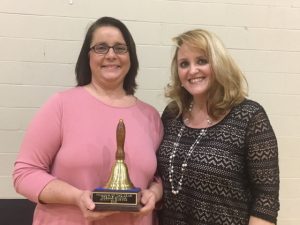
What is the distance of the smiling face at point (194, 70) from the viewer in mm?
1603

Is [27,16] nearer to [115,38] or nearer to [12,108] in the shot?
[12,108]

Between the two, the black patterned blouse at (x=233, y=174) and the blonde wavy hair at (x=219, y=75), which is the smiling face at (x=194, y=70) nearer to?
the blonde wavy hair at (x=219, y=75)

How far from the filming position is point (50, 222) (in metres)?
1.54

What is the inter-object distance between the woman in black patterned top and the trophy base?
292 millimetres

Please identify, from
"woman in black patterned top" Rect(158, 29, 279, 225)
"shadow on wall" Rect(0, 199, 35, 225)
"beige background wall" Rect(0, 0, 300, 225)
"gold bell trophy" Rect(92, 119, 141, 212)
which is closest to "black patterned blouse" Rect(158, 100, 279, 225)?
"woman in black patterned top" Rect(158, 29, 279, 225)

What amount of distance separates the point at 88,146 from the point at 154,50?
89 centimetres

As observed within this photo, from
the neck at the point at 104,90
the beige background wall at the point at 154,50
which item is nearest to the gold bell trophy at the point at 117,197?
the neck at the point at 104,90

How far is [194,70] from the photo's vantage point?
63.2 inches

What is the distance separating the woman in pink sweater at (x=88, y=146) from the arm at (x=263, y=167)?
42 cm

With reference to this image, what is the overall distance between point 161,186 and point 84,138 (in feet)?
1.36

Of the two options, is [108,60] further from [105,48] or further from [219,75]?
[219,75]

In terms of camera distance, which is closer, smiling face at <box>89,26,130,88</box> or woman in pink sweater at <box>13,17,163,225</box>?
woman in pink sweater at <box>13,17,163,225</box>

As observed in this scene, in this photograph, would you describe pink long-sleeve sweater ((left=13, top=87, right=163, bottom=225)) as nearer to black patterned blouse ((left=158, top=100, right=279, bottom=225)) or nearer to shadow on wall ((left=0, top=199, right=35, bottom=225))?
black patterned blouse ((left=158, top=100, right=279, bottom=225))

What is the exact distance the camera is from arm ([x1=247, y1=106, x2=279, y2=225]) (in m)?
1.45
